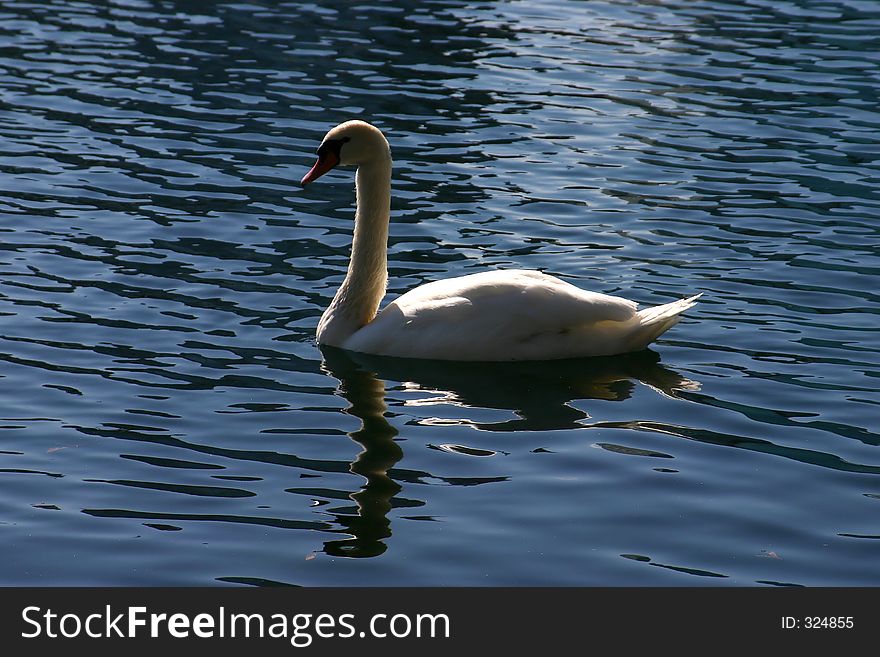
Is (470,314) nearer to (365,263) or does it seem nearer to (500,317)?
(500,317)

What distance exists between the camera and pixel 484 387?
31.3 ft

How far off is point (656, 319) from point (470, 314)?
125cm

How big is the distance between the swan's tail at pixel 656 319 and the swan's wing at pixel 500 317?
11 centimetres

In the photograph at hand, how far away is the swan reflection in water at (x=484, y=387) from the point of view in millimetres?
8492

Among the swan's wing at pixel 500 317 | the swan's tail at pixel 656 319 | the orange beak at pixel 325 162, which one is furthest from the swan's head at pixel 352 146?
the swan's tail at pixel 656 319

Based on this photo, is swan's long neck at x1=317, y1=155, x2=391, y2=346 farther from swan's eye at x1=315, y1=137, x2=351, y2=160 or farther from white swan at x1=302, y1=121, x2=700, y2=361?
swan's eye at x1=315, y1=137, x2=351, y2=160

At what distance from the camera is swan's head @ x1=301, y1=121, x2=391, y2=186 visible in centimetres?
1028

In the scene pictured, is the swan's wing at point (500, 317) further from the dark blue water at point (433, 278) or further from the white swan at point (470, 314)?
the dark blue water at point (433, 278)

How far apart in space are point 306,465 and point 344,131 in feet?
9.76

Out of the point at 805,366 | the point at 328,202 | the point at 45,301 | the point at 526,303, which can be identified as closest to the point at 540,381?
the point at 526,303

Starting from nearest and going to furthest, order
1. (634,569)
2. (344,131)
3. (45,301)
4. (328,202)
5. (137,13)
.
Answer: (634,569), (344,131), (45,301), (328,202), (137,13)

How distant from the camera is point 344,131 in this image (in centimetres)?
1027

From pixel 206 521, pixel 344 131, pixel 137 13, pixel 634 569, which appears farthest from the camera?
pixel 137 13

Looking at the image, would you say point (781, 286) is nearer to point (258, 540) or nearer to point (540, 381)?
point (540, 381)
